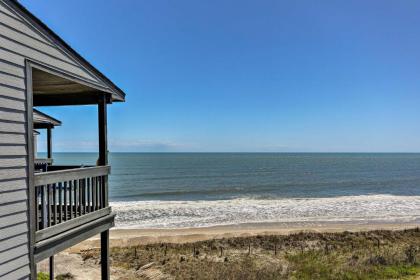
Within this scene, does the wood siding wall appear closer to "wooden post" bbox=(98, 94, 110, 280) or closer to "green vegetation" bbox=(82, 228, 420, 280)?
"wooden post" bbox=(98, 94, 110, 280)

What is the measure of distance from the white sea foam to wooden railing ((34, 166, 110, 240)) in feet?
47.2

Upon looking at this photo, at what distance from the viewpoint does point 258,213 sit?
78.5ft

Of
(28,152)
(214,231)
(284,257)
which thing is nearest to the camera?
(28,152)

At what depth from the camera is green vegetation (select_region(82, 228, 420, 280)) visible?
10805 mm

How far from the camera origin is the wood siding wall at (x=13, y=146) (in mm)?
3908

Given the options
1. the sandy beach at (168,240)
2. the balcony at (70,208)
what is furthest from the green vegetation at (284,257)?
the balcony at (70,208)

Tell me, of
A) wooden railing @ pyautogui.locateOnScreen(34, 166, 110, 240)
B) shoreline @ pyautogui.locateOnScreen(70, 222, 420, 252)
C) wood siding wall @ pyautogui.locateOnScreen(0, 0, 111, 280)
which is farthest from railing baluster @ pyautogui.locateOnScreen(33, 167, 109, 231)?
shoreline @ pyautogui.locateOnScreen(70, 222, 420, 252)

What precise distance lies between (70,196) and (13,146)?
1.65m

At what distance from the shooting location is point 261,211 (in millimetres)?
24672

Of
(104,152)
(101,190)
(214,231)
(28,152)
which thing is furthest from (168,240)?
(28,152)

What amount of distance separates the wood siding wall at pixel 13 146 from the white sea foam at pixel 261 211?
53.7ft

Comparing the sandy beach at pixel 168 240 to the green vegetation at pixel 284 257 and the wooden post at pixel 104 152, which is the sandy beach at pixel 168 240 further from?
the wooden post at pixel 104 152

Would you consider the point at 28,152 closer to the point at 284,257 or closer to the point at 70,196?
the point at 70,196

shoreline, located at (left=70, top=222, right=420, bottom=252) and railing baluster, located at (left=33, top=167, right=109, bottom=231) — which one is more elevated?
railing baluster, located at (left=33, top=167, right=109, bottom=231)
